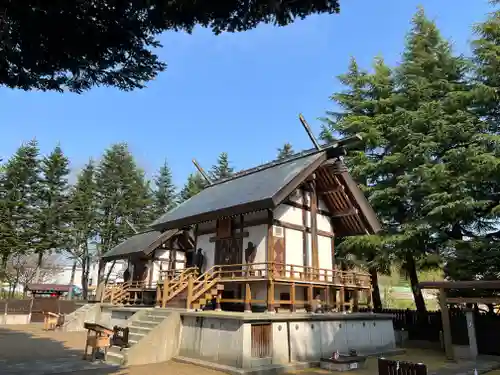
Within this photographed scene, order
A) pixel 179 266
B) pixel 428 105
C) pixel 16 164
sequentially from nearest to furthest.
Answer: pixel 428 105 < pixel 179 266 < pixel 16 164

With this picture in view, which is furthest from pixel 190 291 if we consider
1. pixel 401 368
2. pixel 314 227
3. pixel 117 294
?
pixel 117 294

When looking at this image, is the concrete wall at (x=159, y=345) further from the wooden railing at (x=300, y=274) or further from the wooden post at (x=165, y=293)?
the wooden railing at (x=300, y=274)

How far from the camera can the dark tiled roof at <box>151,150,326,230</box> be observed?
45.1 feet

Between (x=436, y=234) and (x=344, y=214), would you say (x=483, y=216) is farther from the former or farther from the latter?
(x=344, y=214)

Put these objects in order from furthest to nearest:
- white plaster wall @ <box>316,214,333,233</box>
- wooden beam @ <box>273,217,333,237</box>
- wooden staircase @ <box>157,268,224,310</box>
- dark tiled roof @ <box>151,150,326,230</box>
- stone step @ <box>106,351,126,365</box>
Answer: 1. white plaster wall @ <box>316,214,333,233</box>
2. wooden beam @ <box>273,217,333,237</box>
3. dark tiled roof @ <box>151,150,326,230</box>
4. wooden staircase @ <box>157,268,224,310</box>
5. stone step @ <box>106,351,126,365</box>

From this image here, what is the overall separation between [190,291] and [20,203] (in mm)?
27891

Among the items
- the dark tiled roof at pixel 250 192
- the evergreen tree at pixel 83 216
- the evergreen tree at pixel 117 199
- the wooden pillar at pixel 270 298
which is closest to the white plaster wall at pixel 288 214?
the dark tiled roof at pixel 250 192

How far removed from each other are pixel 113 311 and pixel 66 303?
12.1 m

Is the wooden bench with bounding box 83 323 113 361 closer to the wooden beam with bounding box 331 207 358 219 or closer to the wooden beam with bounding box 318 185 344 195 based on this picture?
the wooden beam with bounding box 318 185 344 195

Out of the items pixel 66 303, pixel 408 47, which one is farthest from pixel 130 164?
pixel 408 47

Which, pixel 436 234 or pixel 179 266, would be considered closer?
pixel 436 234

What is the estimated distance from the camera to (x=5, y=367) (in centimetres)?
1052

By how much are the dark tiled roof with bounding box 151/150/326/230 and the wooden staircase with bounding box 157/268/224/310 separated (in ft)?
8.73

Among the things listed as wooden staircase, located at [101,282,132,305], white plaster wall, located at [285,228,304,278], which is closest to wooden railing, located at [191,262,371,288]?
white plaster wall, located at [285,228,304,278]
